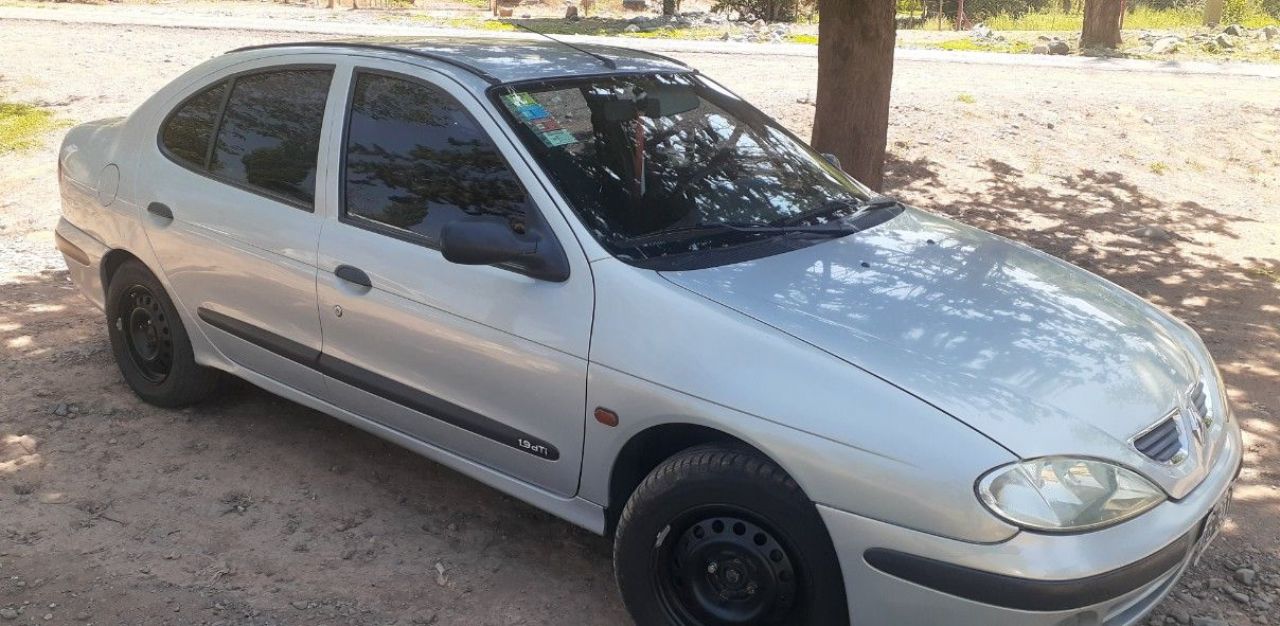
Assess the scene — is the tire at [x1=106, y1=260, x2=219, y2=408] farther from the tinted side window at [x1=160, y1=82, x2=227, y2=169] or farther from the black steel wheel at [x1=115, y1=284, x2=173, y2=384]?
the tinted side window at [x1=160, y1=82, x2=227, y2=169]

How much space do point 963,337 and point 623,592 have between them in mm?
1224

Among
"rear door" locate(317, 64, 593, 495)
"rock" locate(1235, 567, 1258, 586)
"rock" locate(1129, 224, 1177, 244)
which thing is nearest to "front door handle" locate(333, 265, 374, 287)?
"rear door" locate(317, 64, 593, 495)

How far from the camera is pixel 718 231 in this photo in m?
3.69

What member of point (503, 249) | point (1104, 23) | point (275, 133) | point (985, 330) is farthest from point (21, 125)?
point (1104, 23)

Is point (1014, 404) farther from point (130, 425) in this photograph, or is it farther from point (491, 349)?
point (130, 425)

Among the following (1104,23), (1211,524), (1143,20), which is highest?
(1143,20)

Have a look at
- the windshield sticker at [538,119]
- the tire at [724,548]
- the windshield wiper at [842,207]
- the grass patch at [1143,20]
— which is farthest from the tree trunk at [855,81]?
the grass patch at [1143,20]

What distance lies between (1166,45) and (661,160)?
55.4 feet

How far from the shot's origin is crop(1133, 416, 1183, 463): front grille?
2.94 m

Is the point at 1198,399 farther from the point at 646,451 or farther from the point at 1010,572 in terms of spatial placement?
the point at 646,451

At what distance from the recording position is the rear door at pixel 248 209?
4141 millimetres

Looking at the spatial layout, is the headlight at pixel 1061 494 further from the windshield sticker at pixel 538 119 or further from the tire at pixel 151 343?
the tire at pixel 151 343

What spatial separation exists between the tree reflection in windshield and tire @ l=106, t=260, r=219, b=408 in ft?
6.62

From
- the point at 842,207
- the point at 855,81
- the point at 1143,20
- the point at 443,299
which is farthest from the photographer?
the point at 1143,20
